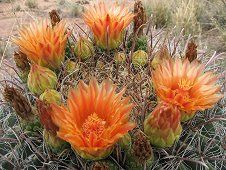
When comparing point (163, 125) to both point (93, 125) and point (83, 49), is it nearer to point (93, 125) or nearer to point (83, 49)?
point (93, 125)

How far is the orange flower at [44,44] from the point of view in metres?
1.48

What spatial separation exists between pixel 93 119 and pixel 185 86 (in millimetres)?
325

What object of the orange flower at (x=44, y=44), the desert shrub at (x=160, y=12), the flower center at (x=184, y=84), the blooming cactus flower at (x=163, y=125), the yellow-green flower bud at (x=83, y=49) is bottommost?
the desert shrub at (x=160, y=12)

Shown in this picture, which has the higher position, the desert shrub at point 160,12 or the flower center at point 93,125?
the flower center at point 93,125

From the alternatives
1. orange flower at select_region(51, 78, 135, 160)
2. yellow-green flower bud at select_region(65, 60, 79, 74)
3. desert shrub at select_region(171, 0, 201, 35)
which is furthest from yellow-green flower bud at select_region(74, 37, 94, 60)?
desert shrub at select_region(171, 0, 201, 35)

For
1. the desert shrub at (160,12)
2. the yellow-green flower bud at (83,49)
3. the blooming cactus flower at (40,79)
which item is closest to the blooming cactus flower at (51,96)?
the blooming cactus flower at (40,79)

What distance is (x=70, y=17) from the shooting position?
600cm

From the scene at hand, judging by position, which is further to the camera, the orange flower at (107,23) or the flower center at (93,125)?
the orange flower at (107,23)

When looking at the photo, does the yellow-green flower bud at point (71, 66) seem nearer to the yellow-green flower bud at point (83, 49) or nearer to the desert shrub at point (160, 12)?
the yellow-green flower bud at point (83, 49)

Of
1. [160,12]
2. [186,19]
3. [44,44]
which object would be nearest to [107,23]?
[44,44]

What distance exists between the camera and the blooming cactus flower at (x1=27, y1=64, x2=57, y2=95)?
1.39 m

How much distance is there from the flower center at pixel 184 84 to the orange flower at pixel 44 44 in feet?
1.54

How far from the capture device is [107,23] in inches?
61.7

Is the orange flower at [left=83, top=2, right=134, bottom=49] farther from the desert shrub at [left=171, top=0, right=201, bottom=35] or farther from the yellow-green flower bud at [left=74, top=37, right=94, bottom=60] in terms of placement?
the desert shrub at [left=171, top=0, right=201, bottom=35]
